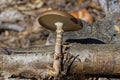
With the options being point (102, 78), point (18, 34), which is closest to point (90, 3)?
point (18, 34)

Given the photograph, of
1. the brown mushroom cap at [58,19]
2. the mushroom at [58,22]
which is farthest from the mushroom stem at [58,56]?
the brown mushroom cap at [58,19]

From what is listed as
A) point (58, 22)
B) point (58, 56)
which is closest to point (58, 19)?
point (58, 22)

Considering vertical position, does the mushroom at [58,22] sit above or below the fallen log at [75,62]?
above

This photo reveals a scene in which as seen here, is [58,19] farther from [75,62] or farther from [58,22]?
[75,62]

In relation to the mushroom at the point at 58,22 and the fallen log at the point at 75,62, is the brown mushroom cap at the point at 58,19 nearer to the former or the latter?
the mushroom at the point at 58,22

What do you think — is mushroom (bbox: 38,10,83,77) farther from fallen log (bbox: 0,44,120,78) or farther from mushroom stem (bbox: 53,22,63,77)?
fallen log (bbox: 0,44,120,78)

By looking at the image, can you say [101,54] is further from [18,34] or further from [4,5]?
[4,5]
